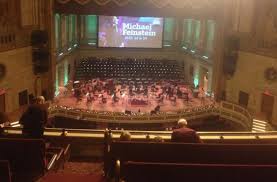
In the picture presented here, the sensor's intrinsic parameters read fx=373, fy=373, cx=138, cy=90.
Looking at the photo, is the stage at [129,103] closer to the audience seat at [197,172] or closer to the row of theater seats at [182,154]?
the row of theater seats at [182,154]

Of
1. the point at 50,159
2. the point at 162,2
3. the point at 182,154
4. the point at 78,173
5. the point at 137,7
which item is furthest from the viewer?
the point at 137,7

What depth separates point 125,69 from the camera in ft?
91.5

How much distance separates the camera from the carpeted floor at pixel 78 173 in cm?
444

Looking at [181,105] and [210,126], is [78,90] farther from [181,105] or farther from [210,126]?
[210,126]

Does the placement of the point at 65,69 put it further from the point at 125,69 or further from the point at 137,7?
the point at 137,7

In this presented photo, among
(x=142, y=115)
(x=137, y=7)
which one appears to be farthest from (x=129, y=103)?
(x=137, y=7)

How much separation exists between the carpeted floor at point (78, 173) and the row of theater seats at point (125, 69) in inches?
850

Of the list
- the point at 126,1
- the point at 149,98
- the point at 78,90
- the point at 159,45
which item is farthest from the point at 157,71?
the point at 126,1

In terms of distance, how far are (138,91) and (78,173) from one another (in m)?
18.3

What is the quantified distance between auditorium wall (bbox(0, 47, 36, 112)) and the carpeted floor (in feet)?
43.1

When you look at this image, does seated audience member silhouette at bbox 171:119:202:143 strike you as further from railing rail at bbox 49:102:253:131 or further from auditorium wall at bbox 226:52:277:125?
auditorium wall at bbox 226:52:277:125

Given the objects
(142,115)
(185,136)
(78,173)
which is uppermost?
(185,136)

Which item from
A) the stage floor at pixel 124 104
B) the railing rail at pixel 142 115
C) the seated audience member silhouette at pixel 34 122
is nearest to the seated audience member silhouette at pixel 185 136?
the seated audience member silhouette at pixel 34 122

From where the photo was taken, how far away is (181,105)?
21609 mm
